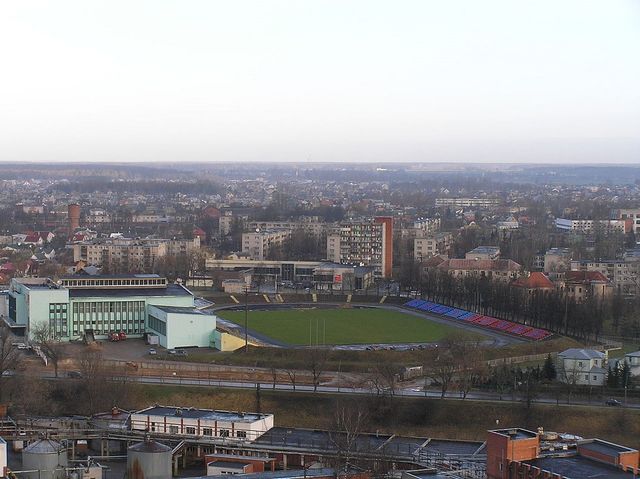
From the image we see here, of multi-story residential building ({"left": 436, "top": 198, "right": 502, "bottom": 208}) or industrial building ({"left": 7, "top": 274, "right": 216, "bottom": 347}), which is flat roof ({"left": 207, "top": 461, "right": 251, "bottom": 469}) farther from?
multi-story residential building ({"left": 436, "top": 198, "right": 502, "bottom": 208})

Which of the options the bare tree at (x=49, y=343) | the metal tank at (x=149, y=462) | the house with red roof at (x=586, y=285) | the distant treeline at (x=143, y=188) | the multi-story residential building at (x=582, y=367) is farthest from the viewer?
the distant treeline at (x=143, y=188)

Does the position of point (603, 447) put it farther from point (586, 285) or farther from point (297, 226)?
point (297, 226)

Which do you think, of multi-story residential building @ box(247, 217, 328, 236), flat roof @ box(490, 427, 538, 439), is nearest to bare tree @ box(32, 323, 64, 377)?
flat roof @ box(490, 427, 538, 439)

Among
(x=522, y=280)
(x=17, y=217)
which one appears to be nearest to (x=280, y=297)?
(x=522, y=280)

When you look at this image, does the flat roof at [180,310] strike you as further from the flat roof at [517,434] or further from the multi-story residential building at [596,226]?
the multi-story residential building at [596,226]

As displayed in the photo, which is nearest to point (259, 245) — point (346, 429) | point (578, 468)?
point (346, 429)

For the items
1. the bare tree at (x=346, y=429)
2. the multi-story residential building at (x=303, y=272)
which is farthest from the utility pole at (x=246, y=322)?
the bare tree at (x=346, y=429)
